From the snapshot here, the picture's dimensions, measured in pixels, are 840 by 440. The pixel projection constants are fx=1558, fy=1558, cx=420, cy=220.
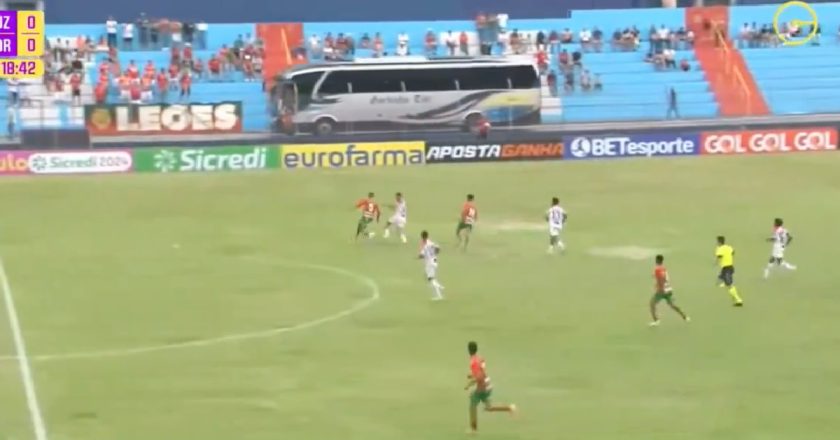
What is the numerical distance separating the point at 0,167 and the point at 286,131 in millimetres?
12316

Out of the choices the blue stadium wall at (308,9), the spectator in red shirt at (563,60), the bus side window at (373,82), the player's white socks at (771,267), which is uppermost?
the blue stadium wall at (308,9)

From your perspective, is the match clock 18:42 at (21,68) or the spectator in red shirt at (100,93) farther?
the spectator in red shirt at (100,93)

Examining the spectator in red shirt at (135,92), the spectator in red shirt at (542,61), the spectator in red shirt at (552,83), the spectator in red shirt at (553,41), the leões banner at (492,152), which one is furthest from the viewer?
the spectator in red shirt at (553,41)

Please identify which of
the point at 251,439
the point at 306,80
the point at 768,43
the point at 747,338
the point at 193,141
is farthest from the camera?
the point at 768,43

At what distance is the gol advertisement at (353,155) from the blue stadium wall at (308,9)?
2009cm

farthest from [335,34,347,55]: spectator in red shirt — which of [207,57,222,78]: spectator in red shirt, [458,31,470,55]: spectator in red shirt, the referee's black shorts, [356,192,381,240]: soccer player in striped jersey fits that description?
the referee's black shorts

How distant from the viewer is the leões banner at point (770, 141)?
194 feet

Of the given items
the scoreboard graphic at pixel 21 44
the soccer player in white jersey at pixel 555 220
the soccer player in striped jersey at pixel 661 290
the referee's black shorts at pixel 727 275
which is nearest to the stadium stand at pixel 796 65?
the scoreboard graphic at pixel 21 44

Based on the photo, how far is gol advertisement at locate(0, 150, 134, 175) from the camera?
178ft

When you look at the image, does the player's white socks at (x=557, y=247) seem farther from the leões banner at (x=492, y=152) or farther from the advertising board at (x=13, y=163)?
the advertising board at (x=13, y=163)

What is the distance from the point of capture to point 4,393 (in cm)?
2573

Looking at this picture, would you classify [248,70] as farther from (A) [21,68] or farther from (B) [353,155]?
(B) [353,155]

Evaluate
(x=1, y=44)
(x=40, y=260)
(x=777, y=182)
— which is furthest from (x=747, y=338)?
(x=1, y=44)

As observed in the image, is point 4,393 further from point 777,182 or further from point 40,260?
point 777,182
